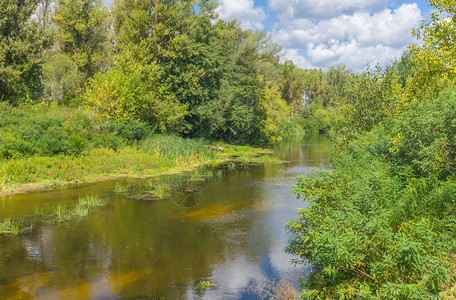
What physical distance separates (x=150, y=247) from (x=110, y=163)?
15.2 meters

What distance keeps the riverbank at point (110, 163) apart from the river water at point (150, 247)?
5.17ft

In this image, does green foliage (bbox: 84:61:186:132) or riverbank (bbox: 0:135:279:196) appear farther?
green foliage (bbox: 84:61:186:132)

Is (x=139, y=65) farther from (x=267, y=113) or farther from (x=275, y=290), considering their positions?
(x=275, y=290)

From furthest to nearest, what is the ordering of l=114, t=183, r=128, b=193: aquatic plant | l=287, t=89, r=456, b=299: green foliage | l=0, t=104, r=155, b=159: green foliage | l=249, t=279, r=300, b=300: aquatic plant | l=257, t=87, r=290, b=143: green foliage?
l=257, t=87, r=290, b=143: green foliage < l=0, t=104, r=155, b=159: green foliage < l=114, t=183, r=128, b=193: aquatic plant < l=249, t=279, r=300, b=300: aquatic plant < l=287, t=89, r=456, b=299: green foliage

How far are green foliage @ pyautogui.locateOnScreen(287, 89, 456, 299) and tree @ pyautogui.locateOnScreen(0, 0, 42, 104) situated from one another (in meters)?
29.3

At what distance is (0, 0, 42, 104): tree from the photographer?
3036cm

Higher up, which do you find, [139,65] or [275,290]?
[139,65]

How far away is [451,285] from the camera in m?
6.98

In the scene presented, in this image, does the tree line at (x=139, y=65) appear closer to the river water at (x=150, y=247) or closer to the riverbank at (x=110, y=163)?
the riverbank at (x=110, y=163)

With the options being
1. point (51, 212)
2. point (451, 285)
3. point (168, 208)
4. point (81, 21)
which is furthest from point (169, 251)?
point (81, 21)

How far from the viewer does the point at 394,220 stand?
29.7ft

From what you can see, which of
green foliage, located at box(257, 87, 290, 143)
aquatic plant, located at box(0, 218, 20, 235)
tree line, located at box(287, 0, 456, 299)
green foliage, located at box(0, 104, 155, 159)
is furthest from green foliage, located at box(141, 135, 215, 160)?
green foliage, located at box(257, 87, 290, 143)

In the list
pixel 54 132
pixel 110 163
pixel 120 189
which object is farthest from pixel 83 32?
pixel 120 189

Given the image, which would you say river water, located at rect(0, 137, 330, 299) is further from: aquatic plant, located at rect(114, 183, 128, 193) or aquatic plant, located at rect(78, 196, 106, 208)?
aquatic plant, located at rect(78, 196, 106, 208)
